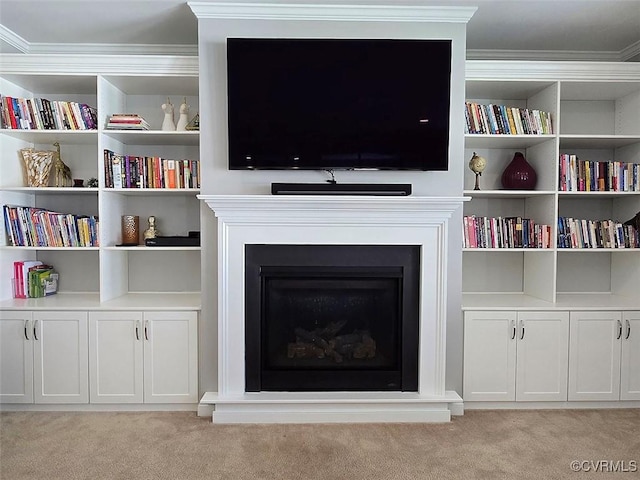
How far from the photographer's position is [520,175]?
10.6ft

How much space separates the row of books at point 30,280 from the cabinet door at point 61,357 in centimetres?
42

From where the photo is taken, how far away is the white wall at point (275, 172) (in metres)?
2.87

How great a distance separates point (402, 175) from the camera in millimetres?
2930

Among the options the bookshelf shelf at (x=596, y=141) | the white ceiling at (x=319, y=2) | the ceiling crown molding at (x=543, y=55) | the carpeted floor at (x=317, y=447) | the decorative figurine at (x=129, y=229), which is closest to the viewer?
the carpeted floor at (x=317, y=447)

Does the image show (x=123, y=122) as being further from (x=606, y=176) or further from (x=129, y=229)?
(x=606, y=176)

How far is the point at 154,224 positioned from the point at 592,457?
3.11m

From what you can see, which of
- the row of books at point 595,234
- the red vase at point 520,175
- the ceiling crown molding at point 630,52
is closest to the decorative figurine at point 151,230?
the red vase at point 520,175

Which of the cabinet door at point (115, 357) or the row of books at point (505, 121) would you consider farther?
the row of books at point (505, 121)

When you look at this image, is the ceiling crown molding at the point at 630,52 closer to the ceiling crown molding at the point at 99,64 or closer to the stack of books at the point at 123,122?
the ceiling crown molding at the point at 99,64

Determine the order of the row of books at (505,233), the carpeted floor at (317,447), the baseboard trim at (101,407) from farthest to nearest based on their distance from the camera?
the row of books at (505,233) < the baseboard trim at (101,407) < the carpeted floor at (317,447)

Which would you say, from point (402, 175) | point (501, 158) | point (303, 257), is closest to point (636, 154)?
point (501, 158)

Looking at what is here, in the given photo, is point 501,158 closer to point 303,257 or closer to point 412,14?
point 412,14

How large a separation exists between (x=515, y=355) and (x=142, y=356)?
243 centimetres

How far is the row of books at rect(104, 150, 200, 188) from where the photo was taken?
10.1ft
